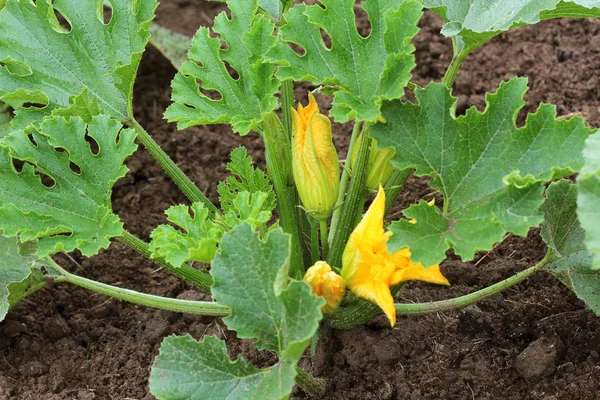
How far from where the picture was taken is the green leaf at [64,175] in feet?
6.78

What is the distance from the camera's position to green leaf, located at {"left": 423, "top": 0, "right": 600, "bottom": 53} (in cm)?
205

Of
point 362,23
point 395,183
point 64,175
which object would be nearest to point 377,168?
point 395,183

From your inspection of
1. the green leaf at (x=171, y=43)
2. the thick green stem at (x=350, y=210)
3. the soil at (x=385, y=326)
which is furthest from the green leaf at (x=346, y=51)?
the green leaf at (x=171, y=43)

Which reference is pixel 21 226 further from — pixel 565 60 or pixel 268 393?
pixel 565 60

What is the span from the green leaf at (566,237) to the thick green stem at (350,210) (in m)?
0.47

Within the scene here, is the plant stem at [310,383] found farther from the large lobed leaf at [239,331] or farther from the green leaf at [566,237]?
the green leaf at [566,237]

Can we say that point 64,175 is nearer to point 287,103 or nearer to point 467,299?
point 287,103

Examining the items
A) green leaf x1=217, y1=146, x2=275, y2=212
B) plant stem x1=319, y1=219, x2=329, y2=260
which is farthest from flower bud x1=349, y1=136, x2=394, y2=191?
green leaf x1=217, y1=146, x2=275, y2=212

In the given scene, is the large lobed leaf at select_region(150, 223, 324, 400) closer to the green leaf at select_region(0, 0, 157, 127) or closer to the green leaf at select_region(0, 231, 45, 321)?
the green leaf at select_region(0, 231, 45, 321)

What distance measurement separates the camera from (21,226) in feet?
6.68

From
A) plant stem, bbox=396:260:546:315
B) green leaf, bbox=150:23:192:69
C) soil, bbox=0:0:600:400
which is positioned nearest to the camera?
plant stem, bbox=396:260:546:315

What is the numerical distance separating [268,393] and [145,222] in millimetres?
1354

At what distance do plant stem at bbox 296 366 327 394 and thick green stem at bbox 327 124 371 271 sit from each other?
30 centimetres

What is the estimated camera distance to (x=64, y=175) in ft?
7.01
